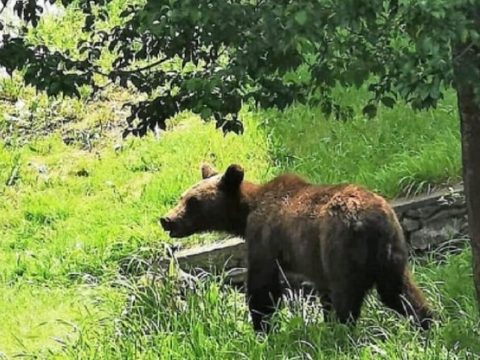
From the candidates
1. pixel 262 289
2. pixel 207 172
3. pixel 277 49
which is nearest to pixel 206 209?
pixel 207 172

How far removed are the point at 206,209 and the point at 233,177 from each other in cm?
32

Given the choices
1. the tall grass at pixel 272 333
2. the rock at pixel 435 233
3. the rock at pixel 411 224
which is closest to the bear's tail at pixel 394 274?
the tall grass at pixel 272 333

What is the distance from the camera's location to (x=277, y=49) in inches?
162

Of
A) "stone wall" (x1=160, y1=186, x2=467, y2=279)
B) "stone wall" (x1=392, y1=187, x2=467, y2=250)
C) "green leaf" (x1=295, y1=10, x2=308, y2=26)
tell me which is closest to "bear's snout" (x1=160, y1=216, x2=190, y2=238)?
"stone wall" (x1=160, y1=186, x2=467, y2=279)

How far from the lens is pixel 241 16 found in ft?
14.0

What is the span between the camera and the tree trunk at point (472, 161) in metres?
5.46

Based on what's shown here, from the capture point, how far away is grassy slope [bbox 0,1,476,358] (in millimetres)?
6434

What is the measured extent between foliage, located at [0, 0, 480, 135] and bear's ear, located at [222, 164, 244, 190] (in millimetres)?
1320

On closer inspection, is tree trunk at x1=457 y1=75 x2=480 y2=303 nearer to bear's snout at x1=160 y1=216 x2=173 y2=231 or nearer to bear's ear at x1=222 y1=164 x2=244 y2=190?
bear's ear at x1=222 y1=164 x2=244 y2=190

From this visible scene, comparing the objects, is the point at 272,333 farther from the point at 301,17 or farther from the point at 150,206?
the point at 150,206

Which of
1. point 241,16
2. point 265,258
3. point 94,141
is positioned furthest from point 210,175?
point 94,141

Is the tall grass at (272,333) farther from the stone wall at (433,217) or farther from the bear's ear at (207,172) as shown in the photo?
the stone wall at (433,217)

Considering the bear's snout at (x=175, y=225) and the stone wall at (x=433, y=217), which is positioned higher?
the bear's snout at (x=175, y=225)

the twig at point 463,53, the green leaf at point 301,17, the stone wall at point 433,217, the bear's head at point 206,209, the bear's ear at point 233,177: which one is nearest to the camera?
the green leaf at point 301,17
